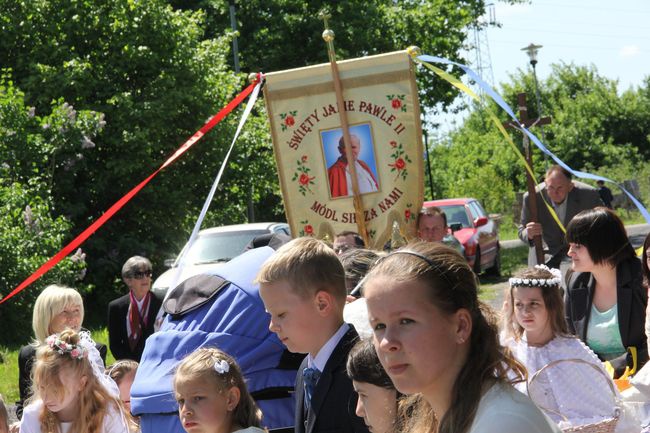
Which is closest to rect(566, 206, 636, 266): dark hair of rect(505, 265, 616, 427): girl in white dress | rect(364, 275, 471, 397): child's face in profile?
rect(505, 265, 616, 427): girl in white dress

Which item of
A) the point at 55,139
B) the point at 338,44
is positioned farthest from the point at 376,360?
the point at 338,44

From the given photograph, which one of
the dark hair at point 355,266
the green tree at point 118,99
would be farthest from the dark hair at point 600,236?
the green tree at point 118,99

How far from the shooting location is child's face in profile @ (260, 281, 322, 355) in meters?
3.61

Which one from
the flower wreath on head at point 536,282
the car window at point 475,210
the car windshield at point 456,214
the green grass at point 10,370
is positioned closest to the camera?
the flower wreath on head at point 536,282

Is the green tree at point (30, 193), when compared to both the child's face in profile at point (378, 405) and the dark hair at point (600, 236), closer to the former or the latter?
the dark hair at point (600, 236)

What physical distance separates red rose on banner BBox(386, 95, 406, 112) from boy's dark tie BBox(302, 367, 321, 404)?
4530 mm

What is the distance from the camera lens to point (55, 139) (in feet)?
55.6

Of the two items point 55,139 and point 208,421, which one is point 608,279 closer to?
point 208,421

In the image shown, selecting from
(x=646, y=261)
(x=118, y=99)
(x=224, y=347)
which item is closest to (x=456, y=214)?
(x=118, y=99)

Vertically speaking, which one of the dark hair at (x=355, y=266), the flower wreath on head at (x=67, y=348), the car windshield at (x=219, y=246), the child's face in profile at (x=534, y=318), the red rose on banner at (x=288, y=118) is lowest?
the car windshield at (x=219, y=246)

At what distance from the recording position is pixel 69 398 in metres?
5.35

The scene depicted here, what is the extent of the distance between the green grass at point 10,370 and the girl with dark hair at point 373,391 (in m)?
7.84

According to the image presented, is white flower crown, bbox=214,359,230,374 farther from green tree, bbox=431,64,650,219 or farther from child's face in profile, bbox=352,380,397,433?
green tree, bbox=431,64,650,219

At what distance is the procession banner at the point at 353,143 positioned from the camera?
25.9ft
